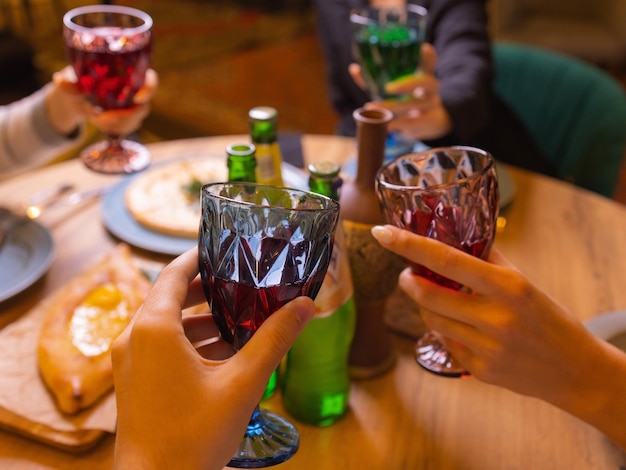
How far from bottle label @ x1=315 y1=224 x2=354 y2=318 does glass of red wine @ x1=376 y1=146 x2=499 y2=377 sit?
8 cm

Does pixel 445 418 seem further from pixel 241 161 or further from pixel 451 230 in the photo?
pixel 241 161

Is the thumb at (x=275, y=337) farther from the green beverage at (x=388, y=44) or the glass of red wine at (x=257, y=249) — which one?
the green beverage at (x=388, y=44)

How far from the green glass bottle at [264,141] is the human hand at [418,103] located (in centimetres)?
35

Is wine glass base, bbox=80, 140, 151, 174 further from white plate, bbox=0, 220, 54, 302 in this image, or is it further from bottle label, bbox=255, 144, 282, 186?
bottle label, bbox=255, 144, 282, 186

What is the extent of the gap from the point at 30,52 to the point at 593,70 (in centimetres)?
283

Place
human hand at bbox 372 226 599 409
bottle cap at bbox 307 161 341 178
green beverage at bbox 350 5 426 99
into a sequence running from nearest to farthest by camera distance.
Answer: human hand at bbox 372 226 599 409 < bottle cap at bbox 307 161 341 178 < green beverage at bbox 350 5 426 99

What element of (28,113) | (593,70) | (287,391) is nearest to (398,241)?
(287,391)

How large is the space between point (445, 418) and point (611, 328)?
0.83 feet

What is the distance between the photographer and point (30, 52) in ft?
11.1

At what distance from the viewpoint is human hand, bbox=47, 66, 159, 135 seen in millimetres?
1113

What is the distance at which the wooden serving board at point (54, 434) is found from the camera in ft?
2.31

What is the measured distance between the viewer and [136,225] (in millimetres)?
1104

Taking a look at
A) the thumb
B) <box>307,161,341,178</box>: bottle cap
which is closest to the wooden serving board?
the thumb

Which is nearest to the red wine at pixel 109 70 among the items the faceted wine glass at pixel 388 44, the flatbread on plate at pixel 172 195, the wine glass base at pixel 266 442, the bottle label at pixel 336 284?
the flatbread on plate at pixel 172 195
